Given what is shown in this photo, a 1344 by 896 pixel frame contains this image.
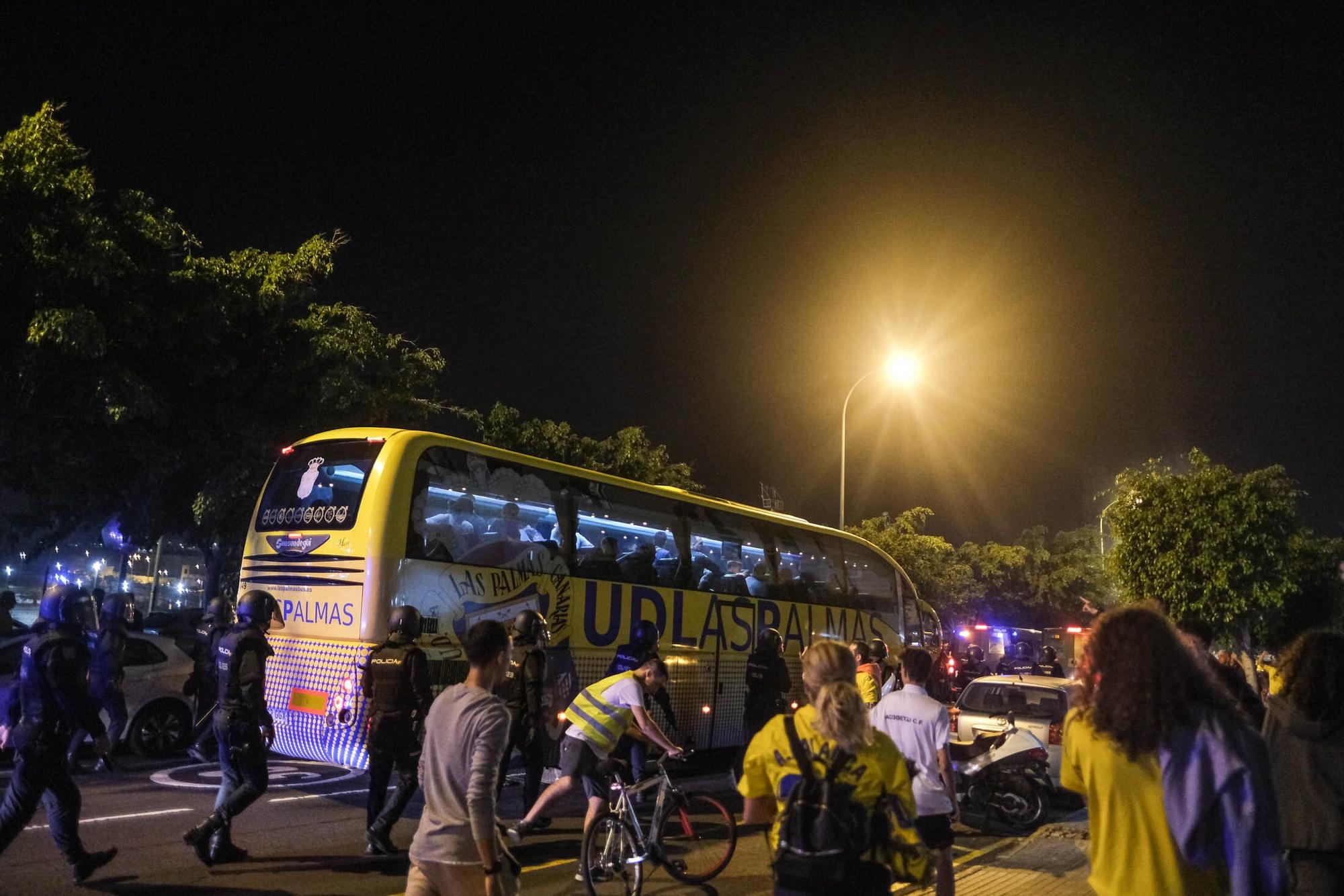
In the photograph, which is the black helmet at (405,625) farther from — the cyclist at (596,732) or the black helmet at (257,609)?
the cyclist at (596,732)

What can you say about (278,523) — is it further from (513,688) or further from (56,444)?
(56,444)

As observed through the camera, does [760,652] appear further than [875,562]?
No

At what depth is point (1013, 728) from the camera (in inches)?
412

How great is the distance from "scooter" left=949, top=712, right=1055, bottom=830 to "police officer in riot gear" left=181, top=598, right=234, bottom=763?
6591mm

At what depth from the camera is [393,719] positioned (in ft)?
24.6

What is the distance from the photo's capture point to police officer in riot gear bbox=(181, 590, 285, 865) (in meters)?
6.87

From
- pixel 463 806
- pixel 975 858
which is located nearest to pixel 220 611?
pixel 463 806

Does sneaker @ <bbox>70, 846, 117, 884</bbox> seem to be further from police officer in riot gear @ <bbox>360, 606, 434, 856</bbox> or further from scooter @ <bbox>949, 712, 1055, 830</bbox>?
scooter @ <bbox>949, 712, 1055, 830</bbox>

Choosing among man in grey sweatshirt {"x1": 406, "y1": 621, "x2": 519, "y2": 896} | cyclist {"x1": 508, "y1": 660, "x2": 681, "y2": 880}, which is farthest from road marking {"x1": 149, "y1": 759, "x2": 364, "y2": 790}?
man in grey sweatshirt {"x1": 406, "y1": 621, "x2": 519, "y2": 896}

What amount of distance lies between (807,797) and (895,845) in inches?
12.6

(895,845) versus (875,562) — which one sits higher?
(875,562)

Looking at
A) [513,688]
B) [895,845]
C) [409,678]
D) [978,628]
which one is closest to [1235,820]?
[895,845]

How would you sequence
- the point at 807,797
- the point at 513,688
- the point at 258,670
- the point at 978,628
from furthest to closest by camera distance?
the point at 978,628
the point at 513,688
the point at 258,670
the point at 807,797

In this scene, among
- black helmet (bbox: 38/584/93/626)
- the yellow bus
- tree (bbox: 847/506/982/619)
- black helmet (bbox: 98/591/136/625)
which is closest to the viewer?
black helmet (bbox: 38/584/93/626)
